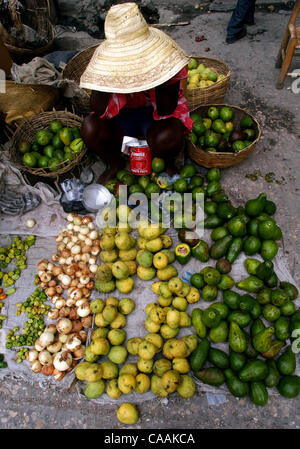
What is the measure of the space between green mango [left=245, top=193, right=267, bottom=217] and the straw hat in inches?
52.3

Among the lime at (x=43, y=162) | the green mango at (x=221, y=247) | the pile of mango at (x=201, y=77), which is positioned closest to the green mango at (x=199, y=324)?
the green mango at (x=221, y=247)

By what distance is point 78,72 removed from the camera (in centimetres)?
416

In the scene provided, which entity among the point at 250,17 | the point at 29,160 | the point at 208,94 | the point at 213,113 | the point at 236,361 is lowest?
the point at 236,361

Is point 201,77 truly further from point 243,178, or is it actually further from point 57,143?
point 57,143

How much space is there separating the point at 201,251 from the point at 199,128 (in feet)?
4.75

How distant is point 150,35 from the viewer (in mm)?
2404

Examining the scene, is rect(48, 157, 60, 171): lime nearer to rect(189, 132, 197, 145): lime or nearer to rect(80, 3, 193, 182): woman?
rect(80, 3, 193, 182): woman

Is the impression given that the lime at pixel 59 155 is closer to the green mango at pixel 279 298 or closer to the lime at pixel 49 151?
the lime at pixel 49 151

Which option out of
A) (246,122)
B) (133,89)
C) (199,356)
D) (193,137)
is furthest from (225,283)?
(246,122)

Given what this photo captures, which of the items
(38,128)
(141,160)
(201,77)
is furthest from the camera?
(201,77)

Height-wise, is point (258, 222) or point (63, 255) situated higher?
point (258, 222)

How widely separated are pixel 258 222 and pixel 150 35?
185 cm
